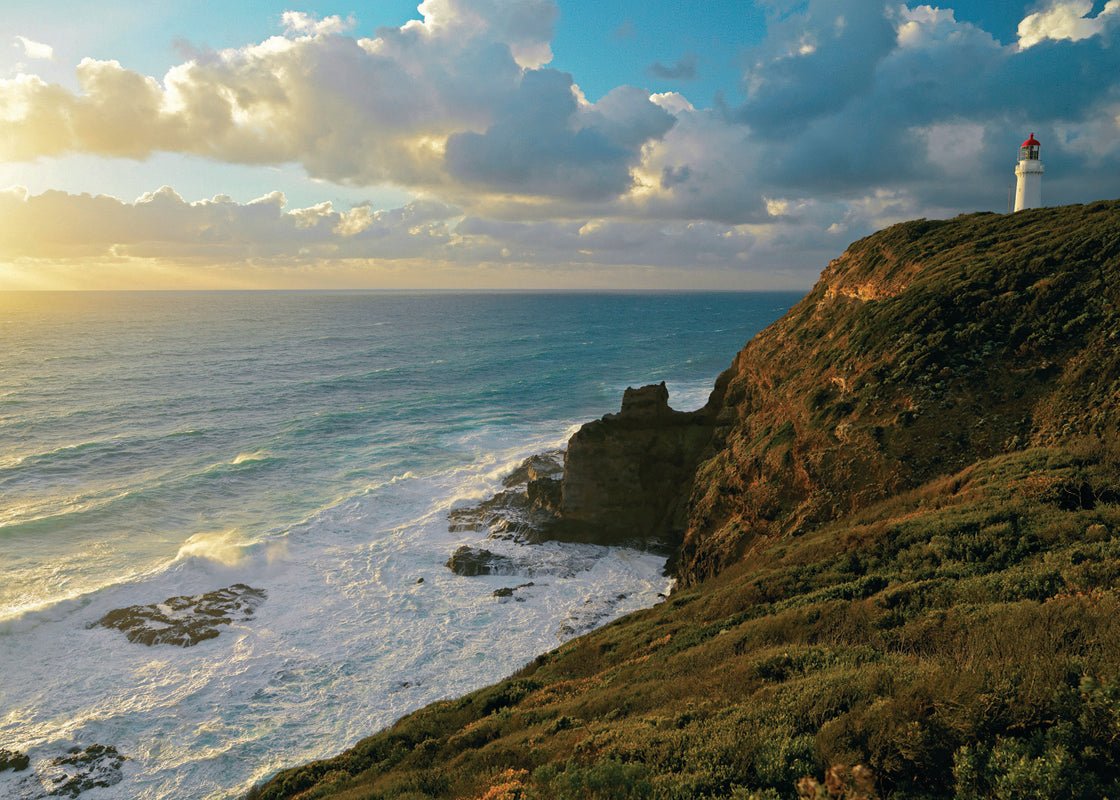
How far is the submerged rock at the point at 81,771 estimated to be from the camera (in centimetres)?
1822

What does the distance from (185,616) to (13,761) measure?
846 cm

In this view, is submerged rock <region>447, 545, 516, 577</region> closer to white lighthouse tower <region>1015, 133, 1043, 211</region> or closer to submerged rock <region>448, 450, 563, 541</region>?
submerged rock <region>448, 450, 563, 541</region>

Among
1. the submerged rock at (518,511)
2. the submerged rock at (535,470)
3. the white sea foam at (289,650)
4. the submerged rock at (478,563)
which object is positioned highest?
the submerged rock at (535,470)

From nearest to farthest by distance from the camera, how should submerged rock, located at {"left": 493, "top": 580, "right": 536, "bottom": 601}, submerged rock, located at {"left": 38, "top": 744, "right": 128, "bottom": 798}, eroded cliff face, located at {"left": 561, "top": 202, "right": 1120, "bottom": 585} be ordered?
1. submerged rock, located at {"left": 38, "top": 744, "right": 128, "bottom": 798}
2. eroded cliff face, located at {"left": 561, "top": 202, "right": 1120, "bottom": 585}
3. submerged rock, located at {"left": 493, "top": 580, "right": 536, "bottom": 601}

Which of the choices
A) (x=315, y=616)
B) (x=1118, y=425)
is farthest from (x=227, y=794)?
(x=1118, y=425)

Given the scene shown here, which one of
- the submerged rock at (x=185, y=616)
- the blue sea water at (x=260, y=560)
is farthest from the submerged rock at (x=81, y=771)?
the submerged rock at (x=185, y=616)

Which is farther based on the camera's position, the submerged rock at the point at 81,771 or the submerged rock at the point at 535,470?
the submerged rock at the point at 535,470

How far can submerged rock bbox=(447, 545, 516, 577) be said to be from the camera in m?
31.0

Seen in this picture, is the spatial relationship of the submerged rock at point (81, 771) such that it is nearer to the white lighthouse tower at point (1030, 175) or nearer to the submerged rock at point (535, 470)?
the submerged rock at point (535, 470)

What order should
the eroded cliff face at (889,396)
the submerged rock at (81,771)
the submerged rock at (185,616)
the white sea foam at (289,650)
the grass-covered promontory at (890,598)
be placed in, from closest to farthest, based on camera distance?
1. the grass-covered promontory at (890,598)
2. the submerged rock at (81,771)
3. the white sea foam at (289,650)
4. the eroded cliff face at (889,396)
5. the submerged rock at (185,616)

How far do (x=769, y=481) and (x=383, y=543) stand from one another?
842 inches

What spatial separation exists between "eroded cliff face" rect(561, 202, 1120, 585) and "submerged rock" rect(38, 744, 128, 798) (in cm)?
2138

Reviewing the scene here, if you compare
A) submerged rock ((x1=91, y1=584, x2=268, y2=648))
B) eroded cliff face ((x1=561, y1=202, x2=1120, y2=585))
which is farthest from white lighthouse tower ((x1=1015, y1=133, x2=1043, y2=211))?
submerged rock ((x1=91, y1=584, x2=268, y2=648))

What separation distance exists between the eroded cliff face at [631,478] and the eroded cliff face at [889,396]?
86mm
